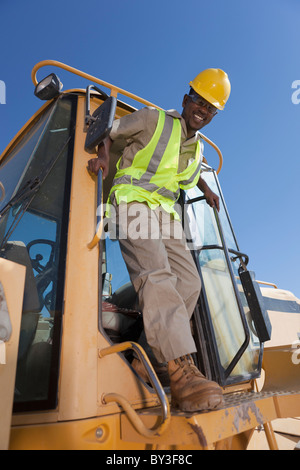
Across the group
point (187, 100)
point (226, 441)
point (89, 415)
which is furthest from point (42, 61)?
point (226, 441)

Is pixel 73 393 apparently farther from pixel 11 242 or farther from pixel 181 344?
pixel 11 242

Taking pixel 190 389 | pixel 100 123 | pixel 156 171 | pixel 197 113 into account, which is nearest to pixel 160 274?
pixel 190 389

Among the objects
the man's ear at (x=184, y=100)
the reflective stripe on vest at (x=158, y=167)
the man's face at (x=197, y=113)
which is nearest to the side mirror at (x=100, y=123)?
the reflective stripe on vest at (x=158, y=167)

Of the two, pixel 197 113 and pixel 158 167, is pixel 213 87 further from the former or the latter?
pixel 158 167

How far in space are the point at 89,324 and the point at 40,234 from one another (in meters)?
0.59

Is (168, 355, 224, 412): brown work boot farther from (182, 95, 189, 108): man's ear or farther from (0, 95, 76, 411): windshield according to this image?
(182, 95, 189, 108): man's ear

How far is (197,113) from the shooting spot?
2.13 m

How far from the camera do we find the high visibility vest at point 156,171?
181cm

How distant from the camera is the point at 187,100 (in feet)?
7.26

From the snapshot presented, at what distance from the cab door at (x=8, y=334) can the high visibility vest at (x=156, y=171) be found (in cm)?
78

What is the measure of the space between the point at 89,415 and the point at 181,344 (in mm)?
455
